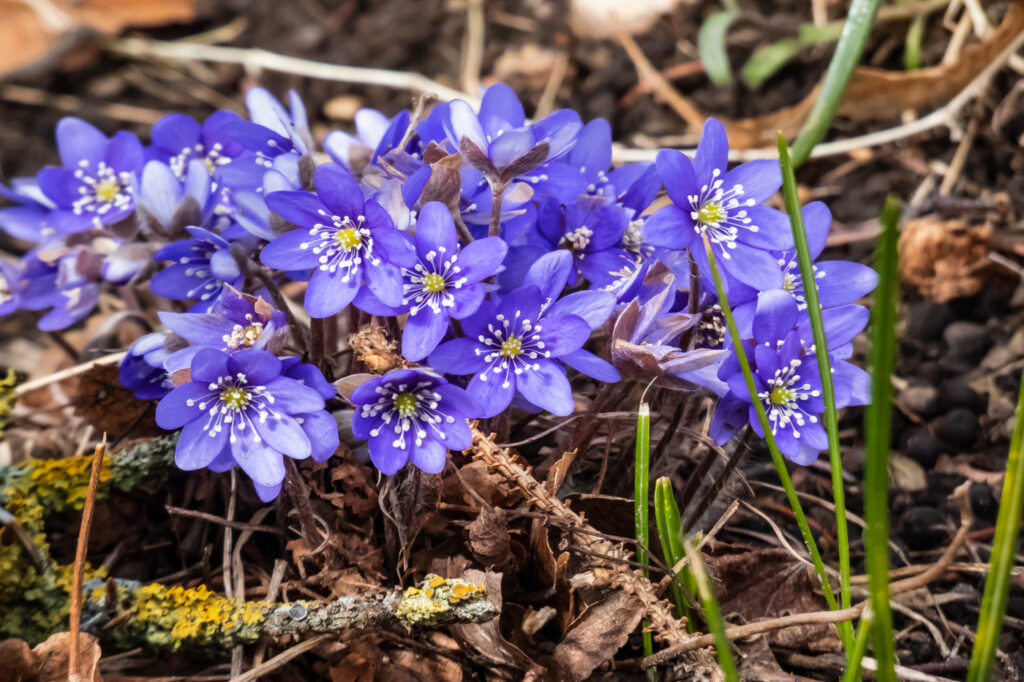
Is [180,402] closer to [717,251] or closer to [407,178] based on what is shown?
[407,178]

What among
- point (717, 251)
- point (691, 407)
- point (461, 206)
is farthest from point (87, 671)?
point (717, 251)

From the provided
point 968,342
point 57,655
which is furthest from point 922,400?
point 57,655

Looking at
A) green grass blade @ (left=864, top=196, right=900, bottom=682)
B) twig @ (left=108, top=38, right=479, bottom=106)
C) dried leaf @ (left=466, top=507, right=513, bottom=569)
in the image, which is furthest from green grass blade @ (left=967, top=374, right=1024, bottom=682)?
twig @ (left=108, top=38, right=479, bottom=106)

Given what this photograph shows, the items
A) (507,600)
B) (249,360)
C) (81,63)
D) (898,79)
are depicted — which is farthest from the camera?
(81,63)

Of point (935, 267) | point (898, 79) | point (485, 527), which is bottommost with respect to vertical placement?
Result: point (485, 527)

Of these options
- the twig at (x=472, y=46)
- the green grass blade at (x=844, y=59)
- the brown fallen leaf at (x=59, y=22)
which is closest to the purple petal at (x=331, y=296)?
the green grass blade at (x=844, y=59)

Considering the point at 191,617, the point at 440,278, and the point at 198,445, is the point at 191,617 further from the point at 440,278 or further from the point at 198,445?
the point at 440,278

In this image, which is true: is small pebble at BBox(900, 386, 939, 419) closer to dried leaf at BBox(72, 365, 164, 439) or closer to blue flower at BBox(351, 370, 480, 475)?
blue flower at BBox(351, 370, 480, 475)
